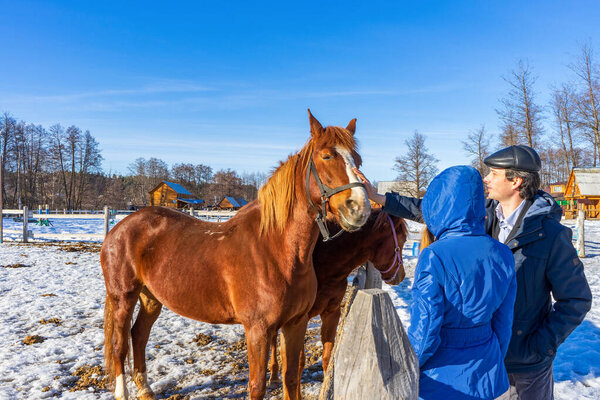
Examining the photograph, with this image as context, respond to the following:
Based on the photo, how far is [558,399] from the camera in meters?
3.06

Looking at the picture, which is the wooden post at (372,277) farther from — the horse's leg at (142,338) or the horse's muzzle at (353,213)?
the horse's leg at (142,338)

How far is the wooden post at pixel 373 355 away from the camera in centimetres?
95

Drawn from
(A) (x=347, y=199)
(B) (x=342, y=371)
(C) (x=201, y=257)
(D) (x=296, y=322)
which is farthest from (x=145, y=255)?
(B) (x=342, y=371)

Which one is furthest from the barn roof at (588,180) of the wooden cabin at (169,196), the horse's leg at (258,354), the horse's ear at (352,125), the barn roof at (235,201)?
the wooden cabin at (169,196)

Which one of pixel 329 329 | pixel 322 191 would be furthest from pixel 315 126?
pixel 329 329

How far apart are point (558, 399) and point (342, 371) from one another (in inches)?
129

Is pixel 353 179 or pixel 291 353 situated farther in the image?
pixel 291 353

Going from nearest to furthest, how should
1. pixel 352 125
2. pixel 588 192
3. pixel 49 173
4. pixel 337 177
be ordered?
pixel 337 177 < pixel 352 125 < pixel 588 192 < pixel 49 173

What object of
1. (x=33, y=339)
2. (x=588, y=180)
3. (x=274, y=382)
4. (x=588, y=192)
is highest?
(x=588, y=180)

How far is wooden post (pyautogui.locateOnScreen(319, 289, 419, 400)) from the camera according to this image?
947mm

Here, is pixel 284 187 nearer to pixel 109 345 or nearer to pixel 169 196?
pixel 109 345

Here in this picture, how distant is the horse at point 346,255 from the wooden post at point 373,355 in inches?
95.6

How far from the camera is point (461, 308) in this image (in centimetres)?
125

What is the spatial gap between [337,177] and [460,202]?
1082mm
